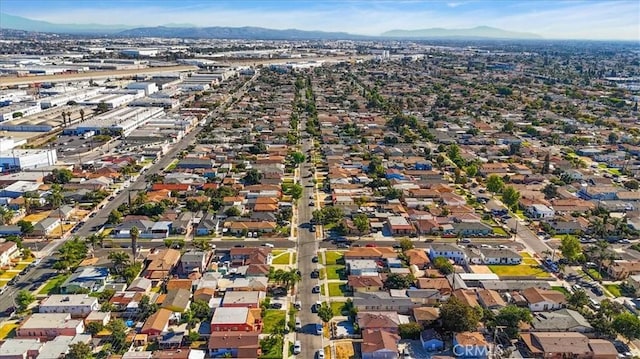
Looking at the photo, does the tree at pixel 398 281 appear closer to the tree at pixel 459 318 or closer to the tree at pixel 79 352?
the tree at pixel 459 318

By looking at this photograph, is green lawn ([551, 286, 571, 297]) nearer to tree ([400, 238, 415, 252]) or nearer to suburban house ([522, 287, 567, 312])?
suburban house ([522, 287, 567, 312])

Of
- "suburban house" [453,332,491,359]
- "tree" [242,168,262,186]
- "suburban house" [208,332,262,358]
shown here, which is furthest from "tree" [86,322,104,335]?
"tree" [242,168,262,186]

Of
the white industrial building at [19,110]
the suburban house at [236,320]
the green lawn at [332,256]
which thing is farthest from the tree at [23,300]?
the white industrial building at [19,110]

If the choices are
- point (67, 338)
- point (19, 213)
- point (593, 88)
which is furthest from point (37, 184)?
point (593, 88)

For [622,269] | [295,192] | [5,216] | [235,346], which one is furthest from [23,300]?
[622,269]

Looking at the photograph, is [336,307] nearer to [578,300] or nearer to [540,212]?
[578,300]

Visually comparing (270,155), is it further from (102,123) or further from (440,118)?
(440,118)
